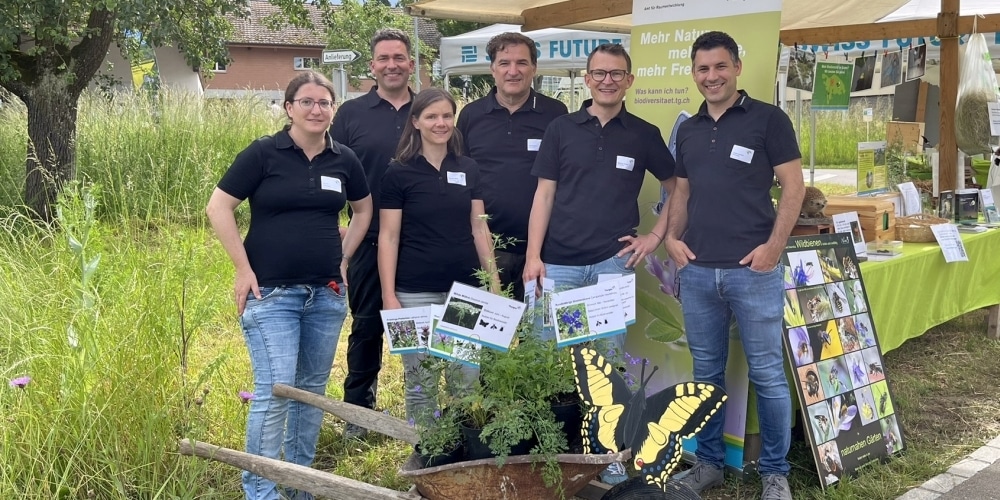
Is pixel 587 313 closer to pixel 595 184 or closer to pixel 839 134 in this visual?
pixel 595 184

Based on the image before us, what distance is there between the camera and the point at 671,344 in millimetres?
3514

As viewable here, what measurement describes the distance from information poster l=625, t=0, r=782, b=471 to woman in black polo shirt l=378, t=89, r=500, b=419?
3.09 ft

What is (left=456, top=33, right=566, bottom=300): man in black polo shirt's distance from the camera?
3.22 m

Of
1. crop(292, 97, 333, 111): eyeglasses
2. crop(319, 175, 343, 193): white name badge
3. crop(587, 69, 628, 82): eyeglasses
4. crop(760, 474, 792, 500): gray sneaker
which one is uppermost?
crop(587, 69, 628, 82): eyeglasses

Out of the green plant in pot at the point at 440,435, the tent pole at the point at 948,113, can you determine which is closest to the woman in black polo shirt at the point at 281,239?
the green plant in pot at the point at 440,435

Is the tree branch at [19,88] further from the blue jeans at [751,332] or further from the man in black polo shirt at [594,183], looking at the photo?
the blue jeans at [751,332]

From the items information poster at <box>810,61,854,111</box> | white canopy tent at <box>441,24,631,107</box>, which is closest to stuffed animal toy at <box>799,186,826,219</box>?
information poster at <box>810,61,854,111</box>

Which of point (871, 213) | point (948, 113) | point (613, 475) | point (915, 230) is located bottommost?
point (613, 475)

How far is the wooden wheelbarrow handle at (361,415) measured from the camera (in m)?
2.44

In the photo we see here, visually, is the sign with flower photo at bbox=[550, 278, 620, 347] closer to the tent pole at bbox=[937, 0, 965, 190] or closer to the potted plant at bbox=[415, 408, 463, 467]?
the potted plant at bbox=[415, 408, 463, 467]

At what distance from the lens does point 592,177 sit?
294cm

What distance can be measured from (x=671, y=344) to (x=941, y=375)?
223cm

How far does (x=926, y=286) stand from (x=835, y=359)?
1.60 metres

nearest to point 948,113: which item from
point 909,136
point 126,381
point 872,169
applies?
point 909,136
